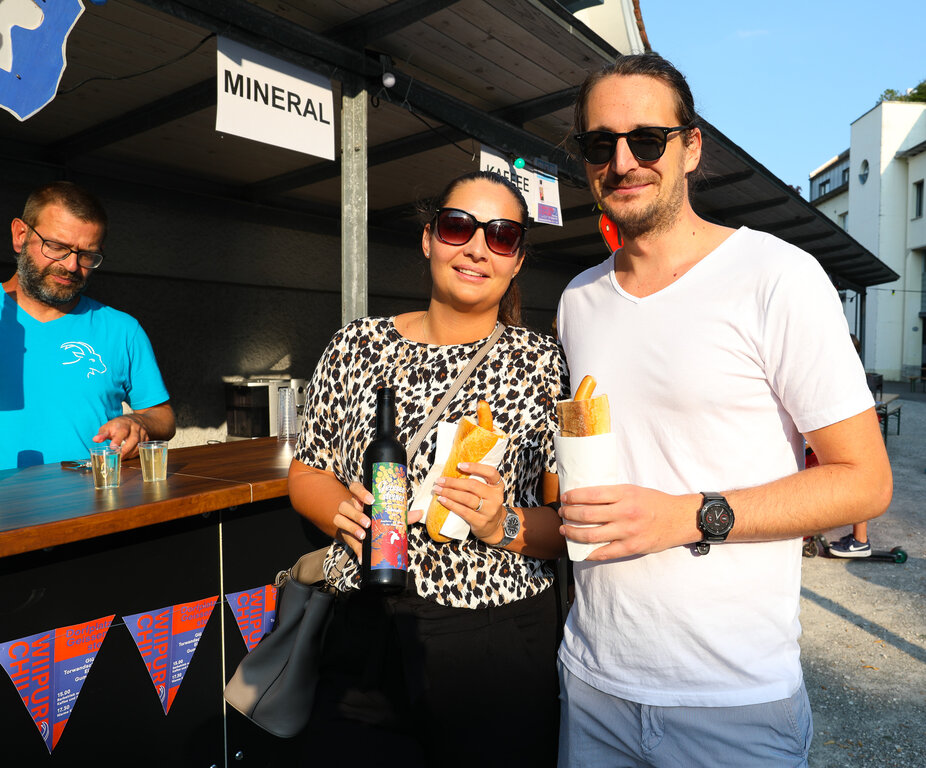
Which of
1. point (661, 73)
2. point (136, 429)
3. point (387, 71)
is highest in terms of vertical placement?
point (387, 71)

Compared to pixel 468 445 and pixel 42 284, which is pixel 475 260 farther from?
pixel 42 284

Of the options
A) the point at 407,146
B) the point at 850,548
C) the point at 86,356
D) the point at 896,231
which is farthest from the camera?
the point at 896,231

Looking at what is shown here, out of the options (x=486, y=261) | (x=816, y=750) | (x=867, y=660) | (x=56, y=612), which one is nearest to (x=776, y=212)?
(x=867, y=660)

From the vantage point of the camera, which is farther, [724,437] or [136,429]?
[136,429]

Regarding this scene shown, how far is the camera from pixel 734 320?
4.62 ft

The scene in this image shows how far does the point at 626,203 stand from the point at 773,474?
2.20ft

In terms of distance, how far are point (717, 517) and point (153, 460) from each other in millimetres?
2274

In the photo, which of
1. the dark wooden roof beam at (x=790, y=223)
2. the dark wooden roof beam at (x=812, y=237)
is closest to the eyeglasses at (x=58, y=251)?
the dark wooden roof beam at (x=790, y=223)

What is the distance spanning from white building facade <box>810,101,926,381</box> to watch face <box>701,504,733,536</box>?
1559 inches

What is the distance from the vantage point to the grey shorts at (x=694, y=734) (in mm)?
1377

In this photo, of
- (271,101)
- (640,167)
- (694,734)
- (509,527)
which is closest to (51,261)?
(271,101)

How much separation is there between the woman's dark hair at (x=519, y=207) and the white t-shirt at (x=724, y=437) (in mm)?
596

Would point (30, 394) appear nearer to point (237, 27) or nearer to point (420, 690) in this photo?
point (237, 27)

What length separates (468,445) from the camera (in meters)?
1.60
